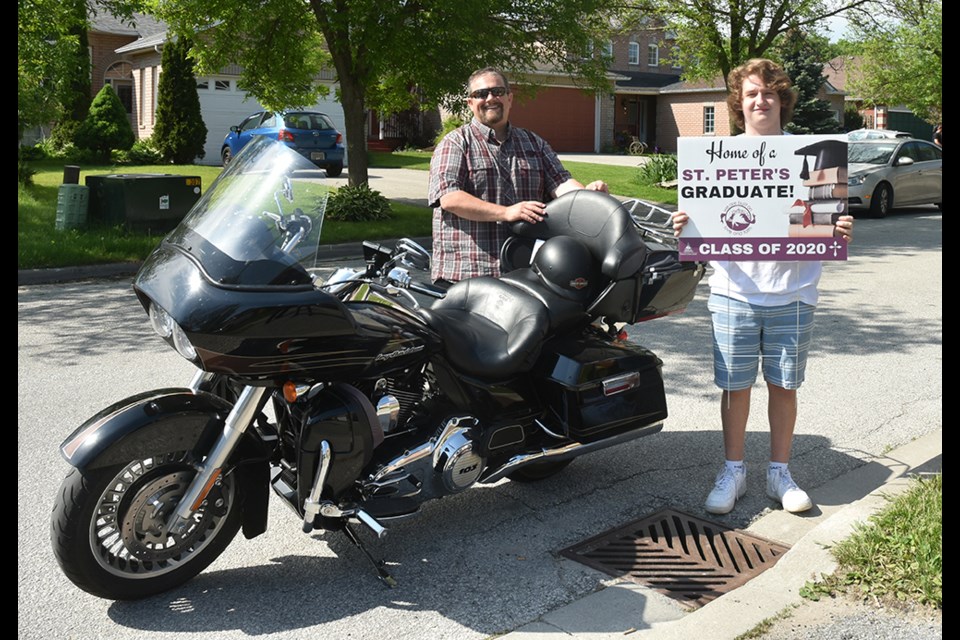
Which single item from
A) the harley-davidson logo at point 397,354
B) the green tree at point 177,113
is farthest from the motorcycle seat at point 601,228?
the green tree at point 177,113

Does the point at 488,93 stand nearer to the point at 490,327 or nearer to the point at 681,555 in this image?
the point at 490,327

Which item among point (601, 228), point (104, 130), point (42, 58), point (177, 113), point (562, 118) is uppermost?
point (562, 118)

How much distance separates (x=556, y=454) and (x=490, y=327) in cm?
66

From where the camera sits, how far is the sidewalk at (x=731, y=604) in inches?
135

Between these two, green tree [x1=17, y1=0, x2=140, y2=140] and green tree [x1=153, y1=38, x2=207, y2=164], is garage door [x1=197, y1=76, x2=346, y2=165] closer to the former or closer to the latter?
green tree [x1=153, y1=38, x2=207, y2=164]

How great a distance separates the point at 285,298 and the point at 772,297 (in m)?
2.35

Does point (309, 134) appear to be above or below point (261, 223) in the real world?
above

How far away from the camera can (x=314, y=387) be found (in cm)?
371

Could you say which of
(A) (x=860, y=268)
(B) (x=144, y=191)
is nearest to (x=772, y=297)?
(A) (x=860, y=268)

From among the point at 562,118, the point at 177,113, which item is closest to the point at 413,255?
the point at 177,113

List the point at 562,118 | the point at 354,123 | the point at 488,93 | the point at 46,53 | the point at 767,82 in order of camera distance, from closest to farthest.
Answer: the point at 767,82
the point at 488,93
the point at 46,53
the point at 354,123
the point at 562,118

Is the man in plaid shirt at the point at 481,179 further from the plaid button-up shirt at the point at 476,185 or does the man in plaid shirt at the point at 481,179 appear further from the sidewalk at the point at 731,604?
the sidewalk at the point at 731,604

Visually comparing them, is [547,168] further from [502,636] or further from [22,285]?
[22,285]

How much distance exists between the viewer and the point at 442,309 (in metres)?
4.22
